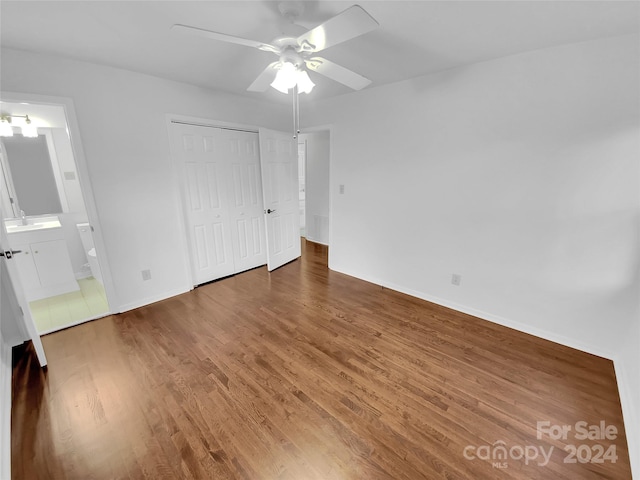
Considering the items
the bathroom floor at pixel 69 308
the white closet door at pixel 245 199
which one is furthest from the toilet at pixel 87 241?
the white closet door at pixel 245 199

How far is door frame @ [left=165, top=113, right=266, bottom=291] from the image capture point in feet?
9.62

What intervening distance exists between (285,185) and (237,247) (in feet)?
3.84

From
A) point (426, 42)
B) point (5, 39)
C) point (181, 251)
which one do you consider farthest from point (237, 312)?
point (426, 42)

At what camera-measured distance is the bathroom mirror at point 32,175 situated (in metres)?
3.18

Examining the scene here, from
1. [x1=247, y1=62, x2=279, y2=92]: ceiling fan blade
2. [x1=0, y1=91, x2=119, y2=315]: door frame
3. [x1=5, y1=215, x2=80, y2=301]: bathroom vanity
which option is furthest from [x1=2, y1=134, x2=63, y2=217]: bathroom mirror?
[x1=247, y1=62, x2=279, y2=92]: ceiling fan blade

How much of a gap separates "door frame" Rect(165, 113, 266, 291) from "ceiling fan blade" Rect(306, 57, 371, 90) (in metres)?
1.90

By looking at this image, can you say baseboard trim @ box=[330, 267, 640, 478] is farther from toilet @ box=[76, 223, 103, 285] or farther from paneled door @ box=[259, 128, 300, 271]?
toilet @ box=[76, 223, 103, 285]

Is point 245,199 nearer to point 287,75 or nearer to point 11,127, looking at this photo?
point 287,75

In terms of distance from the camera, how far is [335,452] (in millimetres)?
1456

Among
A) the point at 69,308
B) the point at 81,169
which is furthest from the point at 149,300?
the point at 81,169

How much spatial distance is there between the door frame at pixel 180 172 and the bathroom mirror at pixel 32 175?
1804mm

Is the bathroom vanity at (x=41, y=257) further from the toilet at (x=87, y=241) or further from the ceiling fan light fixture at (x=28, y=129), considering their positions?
the ceiling fan light fixture at (x=28, y=129)

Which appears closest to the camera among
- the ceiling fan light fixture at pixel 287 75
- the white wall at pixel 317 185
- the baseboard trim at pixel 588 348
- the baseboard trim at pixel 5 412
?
the baseboard trim at pixel 5 412

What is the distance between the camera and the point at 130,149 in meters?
2.68
